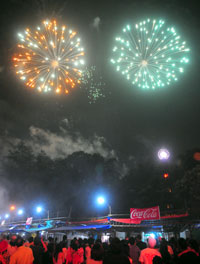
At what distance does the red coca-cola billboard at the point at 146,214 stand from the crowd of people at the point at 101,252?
17.3ft

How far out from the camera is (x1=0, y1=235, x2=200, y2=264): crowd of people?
396 centimetres

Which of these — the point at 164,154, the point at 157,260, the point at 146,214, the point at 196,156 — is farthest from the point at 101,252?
the point at 196,156

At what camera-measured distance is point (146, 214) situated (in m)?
15.4

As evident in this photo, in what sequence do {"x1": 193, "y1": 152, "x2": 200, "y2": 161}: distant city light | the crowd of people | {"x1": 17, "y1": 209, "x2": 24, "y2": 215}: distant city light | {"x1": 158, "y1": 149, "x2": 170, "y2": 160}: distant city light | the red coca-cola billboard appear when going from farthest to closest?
1. {"x1": 17, "y1": 209, "x2": 24, "y2": 215}: distant city light
2. {"x1": 193, "y1": 152, "x2": 200, "y2": 161}: distant city light
3. {"x1": 158, "y1": 149, "x2": 170, "y2": 160}: distant city light
4. the red coca-cola billboard
5. the crowd of people

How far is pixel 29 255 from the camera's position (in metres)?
5.46

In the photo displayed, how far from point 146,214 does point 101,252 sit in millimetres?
11607

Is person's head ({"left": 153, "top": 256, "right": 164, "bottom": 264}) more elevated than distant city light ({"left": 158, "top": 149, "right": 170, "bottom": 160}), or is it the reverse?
distant city light ({"left": 158, "top": 149, "right": 170, "bottom": 160})

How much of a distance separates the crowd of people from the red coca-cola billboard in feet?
17.3

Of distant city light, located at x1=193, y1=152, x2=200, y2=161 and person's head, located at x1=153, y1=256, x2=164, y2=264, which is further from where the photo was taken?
distant city light, located at x1=193, y1=152, x2=200, y2=161

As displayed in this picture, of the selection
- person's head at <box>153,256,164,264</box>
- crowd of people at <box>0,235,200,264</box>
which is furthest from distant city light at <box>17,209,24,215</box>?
person's head at <box>153,256,164,264</box>

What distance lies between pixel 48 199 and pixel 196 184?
119 ft

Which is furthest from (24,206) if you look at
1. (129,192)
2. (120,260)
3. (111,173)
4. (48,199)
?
(120,260)

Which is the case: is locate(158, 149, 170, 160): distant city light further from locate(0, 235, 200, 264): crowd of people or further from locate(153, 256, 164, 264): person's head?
locate(153, 256, 164, 264): person's head

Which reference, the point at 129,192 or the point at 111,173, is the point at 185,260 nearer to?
the point at 129,192
